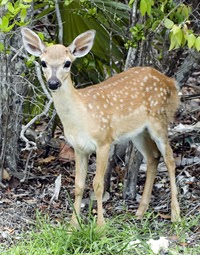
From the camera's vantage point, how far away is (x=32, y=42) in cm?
712

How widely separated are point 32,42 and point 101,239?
1.89 meters

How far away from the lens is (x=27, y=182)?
28.6 ft

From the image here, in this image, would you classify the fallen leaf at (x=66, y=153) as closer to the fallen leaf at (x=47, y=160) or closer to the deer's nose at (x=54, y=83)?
the fallen leaf at (x=47, y=160)

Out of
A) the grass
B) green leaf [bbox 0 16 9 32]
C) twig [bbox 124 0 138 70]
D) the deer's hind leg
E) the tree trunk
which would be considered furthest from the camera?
the tree trunk

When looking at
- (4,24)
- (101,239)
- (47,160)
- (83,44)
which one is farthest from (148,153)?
(4,24)

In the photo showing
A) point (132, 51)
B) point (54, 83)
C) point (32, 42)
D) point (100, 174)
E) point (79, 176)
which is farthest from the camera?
point (132, 51)

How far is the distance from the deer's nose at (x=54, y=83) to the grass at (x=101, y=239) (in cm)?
120

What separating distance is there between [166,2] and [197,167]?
2.44 metres

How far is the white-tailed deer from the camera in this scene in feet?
22.9

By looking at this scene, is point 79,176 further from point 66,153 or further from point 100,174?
point 66,153

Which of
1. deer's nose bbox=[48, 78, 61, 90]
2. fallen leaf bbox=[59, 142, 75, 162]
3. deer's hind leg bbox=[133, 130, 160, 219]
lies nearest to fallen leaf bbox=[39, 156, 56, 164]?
fallen leaf bbox=[59, 142, 75, 162]

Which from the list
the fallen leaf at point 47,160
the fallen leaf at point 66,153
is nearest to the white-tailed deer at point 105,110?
the fallen leaf at point 66,153

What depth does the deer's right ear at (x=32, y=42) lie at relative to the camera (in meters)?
7.09

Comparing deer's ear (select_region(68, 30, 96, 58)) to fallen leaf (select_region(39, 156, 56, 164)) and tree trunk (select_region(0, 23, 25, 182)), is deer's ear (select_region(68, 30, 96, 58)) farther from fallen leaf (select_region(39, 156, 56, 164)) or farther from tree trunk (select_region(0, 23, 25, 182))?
fallen leaf (select_region(39, 156, 56, 164))
